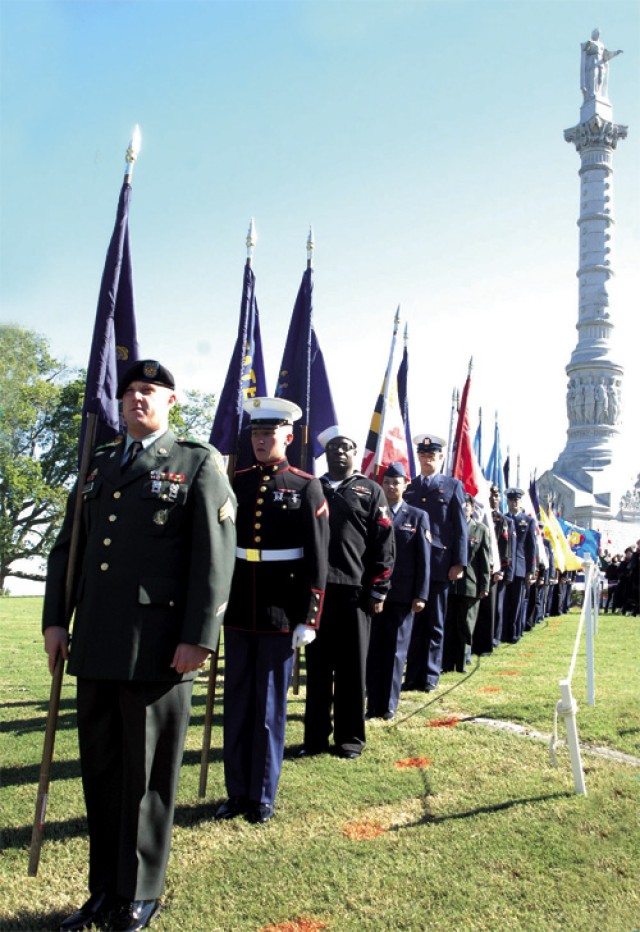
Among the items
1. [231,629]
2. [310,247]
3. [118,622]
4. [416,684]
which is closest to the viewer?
[118,622]

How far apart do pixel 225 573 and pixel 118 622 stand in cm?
47

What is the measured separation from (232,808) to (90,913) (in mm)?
1245

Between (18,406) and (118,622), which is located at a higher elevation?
(18,406)

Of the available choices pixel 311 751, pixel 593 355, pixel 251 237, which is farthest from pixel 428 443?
pixel 593 355

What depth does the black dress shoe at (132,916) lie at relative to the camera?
309cm

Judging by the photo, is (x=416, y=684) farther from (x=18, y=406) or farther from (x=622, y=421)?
(x=622, y=421)

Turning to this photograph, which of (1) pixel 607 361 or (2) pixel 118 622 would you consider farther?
(1) pixel 607 361

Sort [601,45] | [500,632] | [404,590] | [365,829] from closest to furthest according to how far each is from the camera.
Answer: [365,829]
[404,590]
[500,632]
[601,45]

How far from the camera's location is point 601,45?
56.4 m

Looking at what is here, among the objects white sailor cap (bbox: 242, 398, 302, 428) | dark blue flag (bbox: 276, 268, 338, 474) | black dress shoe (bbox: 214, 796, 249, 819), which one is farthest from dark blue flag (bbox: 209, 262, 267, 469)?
black dress shoe (bbox: 214, 796, 249, 819)

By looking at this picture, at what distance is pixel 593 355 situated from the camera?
4909cm

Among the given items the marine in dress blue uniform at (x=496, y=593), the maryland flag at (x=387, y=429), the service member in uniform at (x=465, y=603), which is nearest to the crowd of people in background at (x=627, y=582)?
the marine in dress blue uniform at (x=496, y=593)

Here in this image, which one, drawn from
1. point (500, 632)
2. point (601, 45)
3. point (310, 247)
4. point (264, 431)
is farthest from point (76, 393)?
point (601, 45)

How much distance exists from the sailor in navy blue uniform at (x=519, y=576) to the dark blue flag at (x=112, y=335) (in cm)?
1018
